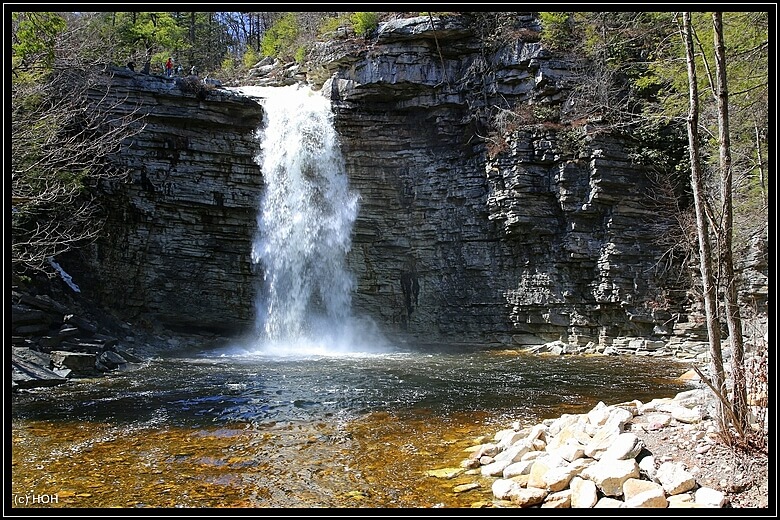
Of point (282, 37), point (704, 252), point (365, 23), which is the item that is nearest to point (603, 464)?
point (704, 252)

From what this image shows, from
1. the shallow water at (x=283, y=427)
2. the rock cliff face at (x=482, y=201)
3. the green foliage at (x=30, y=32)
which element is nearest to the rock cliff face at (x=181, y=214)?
the rock cliff face at (x=482, y=201)

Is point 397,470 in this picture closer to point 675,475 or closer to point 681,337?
point 675,475

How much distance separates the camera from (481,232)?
21.7 m

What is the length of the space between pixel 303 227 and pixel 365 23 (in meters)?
9.09

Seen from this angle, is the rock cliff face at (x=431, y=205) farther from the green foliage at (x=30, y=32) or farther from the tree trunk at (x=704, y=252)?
the tree trunk at (x=704, y=252)

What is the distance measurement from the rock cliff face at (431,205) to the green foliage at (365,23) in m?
0.75

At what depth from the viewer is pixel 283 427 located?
26.6 ft

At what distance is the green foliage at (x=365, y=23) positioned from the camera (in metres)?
22.2

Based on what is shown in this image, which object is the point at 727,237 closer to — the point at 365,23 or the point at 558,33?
the point at 558,33

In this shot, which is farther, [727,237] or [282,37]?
[282,37]

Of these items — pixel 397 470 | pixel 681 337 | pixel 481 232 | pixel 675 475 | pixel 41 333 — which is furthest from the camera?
pixel 481 232
